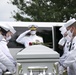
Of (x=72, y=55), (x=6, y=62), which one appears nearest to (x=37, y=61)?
(x=72, y=55)

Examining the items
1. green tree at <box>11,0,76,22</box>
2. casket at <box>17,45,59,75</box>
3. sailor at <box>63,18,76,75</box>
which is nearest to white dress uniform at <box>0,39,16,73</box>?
casket at <box>17,45,59,75</box>

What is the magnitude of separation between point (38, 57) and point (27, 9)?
17290 millimetres

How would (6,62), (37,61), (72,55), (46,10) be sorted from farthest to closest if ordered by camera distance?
(46,10)
(6,62)
(72,55)
(37,61)

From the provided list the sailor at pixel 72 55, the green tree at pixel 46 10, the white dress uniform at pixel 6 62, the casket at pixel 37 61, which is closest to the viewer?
the casket at pixel 37 61

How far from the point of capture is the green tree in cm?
1914

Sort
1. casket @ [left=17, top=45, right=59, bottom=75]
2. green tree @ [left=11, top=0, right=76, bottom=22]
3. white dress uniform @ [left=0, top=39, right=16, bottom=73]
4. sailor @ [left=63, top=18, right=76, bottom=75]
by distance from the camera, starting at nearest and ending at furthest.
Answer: casket @ [left=17, top=45, right=59, bottom=75] → sailor @ [left=63, top=18, right=76, bottom=75] → white dress uniform @ [left=0, top=39, right=16, bottom=73] → green tree @ [left=11, top=0, right=76, bottom=22]

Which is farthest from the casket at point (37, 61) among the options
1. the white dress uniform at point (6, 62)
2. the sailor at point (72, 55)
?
the white dress uniform at point (6, 62)

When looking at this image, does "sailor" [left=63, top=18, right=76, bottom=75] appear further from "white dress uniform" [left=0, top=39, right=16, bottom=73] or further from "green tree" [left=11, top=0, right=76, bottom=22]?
"green tree" [left=11, top=0, right=76, bottom=22]

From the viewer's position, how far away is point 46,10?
64.8ft

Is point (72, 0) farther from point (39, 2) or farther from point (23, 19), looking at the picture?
point (23, 19)

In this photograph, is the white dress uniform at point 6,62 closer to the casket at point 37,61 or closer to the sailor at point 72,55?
the casket at point 37,61

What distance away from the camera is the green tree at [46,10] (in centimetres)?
1914

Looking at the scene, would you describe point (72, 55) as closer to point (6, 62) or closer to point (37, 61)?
point (37, 61)

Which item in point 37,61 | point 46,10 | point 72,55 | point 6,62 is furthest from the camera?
point 46,10
